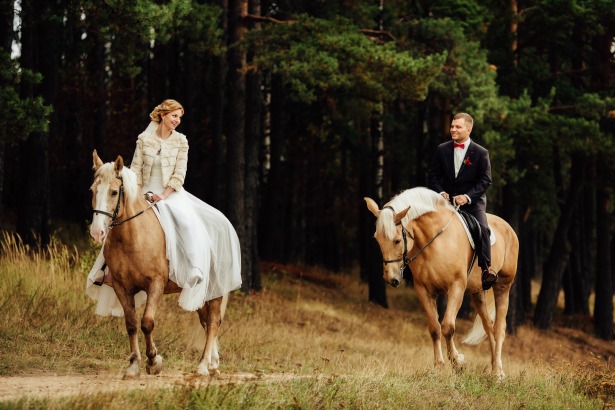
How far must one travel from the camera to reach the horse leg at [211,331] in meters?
9.68

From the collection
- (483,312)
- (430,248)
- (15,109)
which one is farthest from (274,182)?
(430,248)

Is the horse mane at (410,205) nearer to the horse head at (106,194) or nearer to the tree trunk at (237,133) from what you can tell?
the horse head at (106,194)

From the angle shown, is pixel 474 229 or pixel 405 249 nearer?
pixel 405 249

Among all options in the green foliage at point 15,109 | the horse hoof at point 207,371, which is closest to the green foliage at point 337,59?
the green foliage at point 15,109

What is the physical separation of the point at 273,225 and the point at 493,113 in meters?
12.0

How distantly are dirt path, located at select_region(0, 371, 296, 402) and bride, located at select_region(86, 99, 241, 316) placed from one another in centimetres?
95

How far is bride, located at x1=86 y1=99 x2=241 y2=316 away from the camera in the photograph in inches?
371

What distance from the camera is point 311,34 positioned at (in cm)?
1967

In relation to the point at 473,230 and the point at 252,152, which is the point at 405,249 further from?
the point at 252,152

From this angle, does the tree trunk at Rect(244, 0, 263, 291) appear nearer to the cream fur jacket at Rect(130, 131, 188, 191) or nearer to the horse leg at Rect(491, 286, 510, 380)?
the horse leg at Rect(491, 286, 510, 380)

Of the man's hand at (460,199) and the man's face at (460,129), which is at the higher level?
the man's face at (460,129)

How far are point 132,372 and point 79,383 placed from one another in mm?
582

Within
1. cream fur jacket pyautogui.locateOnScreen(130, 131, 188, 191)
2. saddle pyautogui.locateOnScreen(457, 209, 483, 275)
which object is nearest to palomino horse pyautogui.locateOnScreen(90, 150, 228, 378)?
cream fur jacket pyautogui.locateOnScreen(130, 131, 188, 191)

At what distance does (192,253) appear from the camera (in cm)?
941
